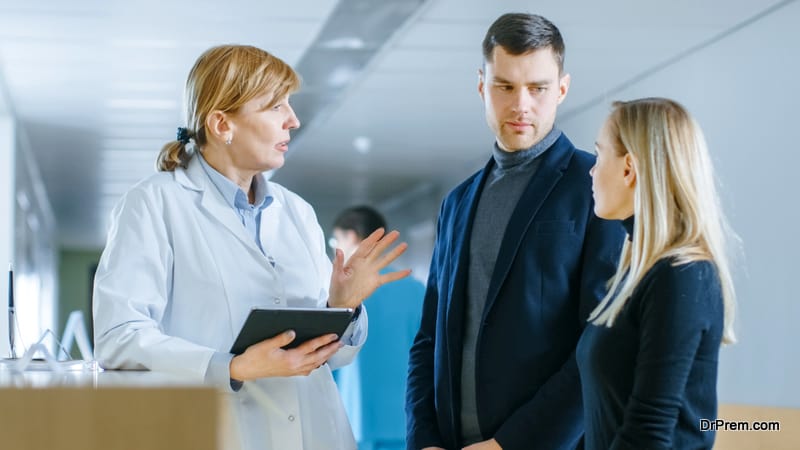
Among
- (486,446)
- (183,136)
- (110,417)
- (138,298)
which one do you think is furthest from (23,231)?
(110,417)

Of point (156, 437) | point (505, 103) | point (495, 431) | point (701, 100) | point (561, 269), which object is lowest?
point (495, 431)

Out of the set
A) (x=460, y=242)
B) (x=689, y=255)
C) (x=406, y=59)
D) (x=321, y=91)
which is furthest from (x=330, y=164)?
(x=689, y=255)

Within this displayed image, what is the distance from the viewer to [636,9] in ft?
17.6

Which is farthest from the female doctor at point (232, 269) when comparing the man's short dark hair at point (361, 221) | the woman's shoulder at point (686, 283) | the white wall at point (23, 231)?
the man's short dark hair at point (361, 221)

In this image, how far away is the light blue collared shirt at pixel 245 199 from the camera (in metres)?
2.55

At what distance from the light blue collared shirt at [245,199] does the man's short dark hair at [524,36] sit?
60cm

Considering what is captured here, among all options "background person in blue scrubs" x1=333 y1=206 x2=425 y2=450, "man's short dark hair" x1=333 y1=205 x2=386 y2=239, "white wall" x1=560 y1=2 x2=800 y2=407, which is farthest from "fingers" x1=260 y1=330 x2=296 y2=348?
"white wall" x1=560 y1=2 x2=800 y2=407

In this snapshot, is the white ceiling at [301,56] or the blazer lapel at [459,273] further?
the white ceiling at [301,56]

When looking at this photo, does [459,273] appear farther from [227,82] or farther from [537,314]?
[227,82]

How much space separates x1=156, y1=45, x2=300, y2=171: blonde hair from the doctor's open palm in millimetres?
398

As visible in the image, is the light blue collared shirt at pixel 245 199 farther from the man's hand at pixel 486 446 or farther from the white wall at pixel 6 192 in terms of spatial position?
the white wall at pixel 6 192

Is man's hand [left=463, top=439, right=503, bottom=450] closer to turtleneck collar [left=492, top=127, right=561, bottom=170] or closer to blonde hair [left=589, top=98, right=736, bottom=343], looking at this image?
blonde hair [left=589, top=98, right=736, bottom=343]

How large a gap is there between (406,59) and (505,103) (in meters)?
4.10

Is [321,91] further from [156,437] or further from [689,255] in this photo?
[156,437]
